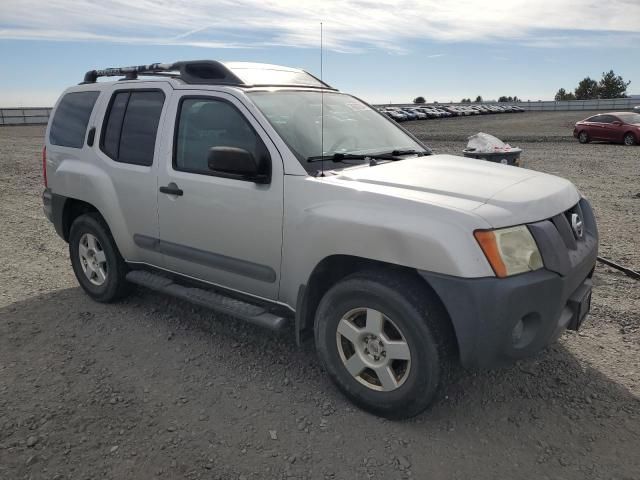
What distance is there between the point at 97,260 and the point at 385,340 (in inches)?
120

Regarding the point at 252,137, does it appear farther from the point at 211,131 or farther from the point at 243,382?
the point at 243,382

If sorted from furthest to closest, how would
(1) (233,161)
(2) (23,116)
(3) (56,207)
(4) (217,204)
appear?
(2) (23,116) → (3) (56,207) → (4) (217,204) → (1) (233,161)

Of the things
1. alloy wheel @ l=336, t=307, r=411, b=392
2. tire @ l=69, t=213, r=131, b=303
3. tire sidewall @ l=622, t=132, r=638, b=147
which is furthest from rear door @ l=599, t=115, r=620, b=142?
alloy wheel @ l=336, t=307, r=411, b=392

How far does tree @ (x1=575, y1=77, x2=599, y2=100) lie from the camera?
90.1 metres

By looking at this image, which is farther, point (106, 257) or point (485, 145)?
point (485, 145)

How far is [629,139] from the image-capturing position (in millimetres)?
20141

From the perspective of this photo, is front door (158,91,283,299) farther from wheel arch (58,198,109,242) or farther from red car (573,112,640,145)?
red car (573,112,640,145)

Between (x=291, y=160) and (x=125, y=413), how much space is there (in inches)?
71.3

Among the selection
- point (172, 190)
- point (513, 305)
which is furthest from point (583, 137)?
point (513, 305)

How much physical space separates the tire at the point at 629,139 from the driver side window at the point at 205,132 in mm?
20472

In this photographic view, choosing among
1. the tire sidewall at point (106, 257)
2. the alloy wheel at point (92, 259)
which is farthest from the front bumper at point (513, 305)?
the alloy wheel at point (92, 259)

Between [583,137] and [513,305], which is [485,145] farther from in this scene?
[583,137]

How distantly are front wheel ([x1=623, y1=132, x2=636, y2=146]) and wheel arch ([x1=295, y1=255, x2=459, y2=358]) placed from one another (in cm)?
2055

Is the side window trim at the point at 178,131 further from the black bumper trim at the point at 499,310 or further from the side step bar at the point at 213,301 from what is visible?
the black bumper trim at the point at 499,310
